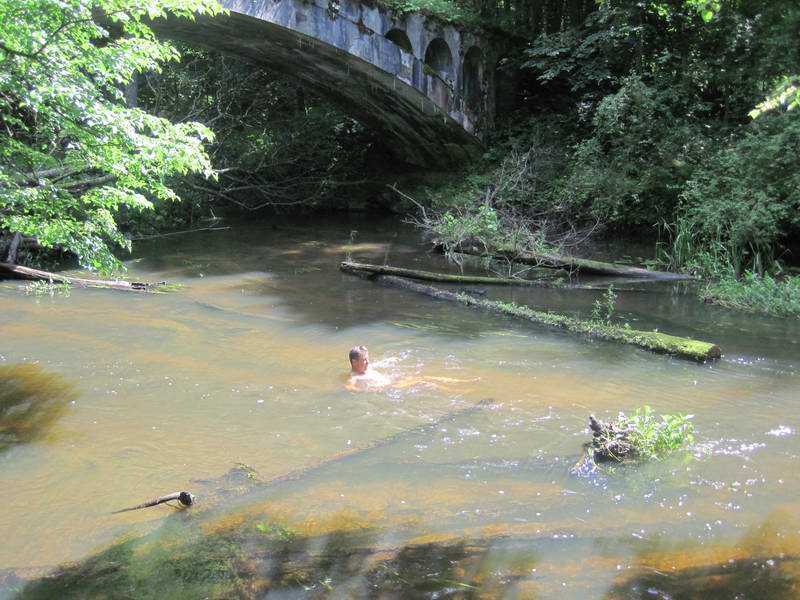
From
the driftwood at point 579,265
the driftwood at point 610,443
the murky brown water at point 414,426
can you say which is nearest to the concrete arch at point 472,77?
the driftwood at point 579,265

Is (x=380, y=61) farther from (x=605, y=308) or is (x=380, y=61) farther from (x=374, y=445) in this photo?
(x=374, y=445)

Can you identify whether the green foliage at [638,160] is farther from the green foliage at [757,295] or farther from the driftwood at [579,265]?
the green foliage at [757,295]

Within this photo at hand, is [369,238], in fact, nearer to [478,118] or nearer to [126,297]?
[478,118]

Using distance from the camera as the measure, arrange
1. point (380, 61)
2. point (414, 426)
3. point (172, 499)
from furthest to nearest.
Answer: point (380, 61)
point (414, 426)
point (172, 499)

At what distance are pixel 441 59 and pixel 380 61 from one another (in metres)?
3.53

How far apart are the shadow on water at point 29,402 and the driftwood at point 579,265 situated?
26.5 ft

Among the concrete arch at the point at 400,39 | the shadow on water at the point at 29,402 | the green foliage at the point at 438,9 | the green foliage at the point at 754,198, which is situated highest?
the green foliage at the point at 438,9

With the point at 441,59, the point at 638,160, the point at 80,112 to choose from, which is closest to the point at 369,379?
the point at 80,112

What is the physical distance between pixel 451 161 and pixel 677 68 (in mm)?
7943

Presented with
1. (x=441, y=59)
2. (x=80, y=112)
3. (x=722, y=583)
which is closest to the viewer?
(x=722, y=583)

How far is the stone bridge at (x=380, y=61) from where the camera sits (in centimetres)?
1551

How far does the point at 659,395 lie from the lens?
688cm

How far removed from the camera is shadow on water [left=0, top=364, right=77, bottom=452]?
236 inches

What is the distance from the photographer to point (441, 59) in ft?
66.7
